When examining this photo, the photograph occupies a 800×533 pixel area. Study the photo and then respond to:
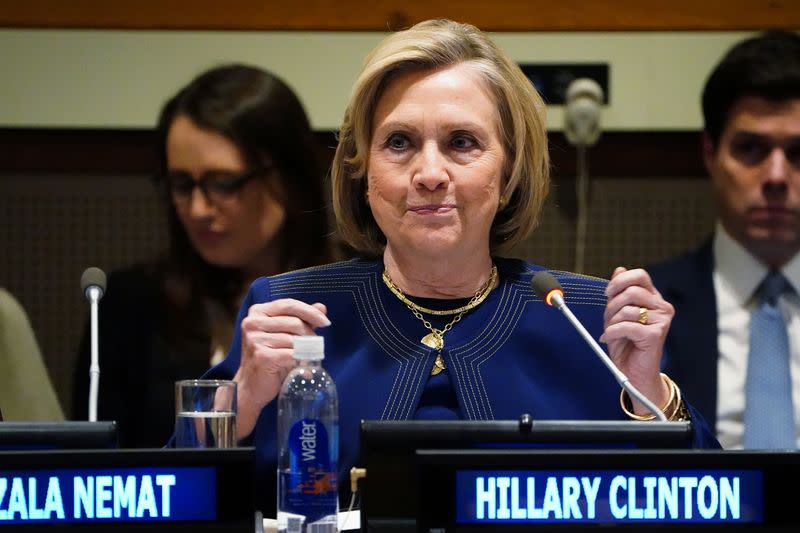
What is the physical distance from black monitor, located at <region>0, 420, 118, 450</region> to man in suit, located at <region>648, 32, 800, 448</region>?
73.1 inches

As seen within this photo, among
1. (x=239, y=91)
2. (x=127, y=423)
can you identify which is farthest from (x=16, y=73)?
(x=127, y=423)

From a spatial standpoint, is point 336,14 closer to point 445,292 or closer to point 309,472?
point 445,292

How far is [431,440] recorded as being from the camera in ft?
5.15

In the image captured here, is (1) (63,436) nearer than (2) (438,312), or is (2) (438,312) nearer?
(1) (63,436)

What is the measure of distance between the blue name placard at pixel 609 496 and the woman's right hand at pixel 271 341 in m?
0.49

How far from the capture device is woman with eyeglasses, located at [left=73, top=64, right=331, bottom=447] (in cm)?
317

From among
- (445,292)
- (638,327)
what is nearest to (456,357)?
(445,292)

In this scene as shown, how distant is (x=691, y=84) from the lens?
353 centimetres

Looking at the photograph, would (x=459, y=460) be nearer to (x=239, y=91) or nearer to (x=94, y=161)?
(x=239, y=91)

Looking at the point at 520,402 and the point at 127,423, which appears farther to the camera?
the point at 127,423

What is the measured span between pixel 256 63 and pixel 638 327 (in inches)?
72.9

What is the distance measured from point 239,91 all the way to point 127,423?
3.00ft

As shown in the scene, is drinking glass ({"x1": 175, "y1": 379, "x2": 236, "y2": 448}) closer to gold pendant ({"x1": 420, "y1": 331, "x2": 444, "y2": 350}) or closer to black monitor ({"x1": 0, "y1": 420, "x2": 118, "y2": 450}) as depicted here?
black monitor ({"x1": 0, "y1": 420, "x2": 118, "y2": 450})

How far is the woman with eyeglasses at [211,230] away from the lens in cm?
317
